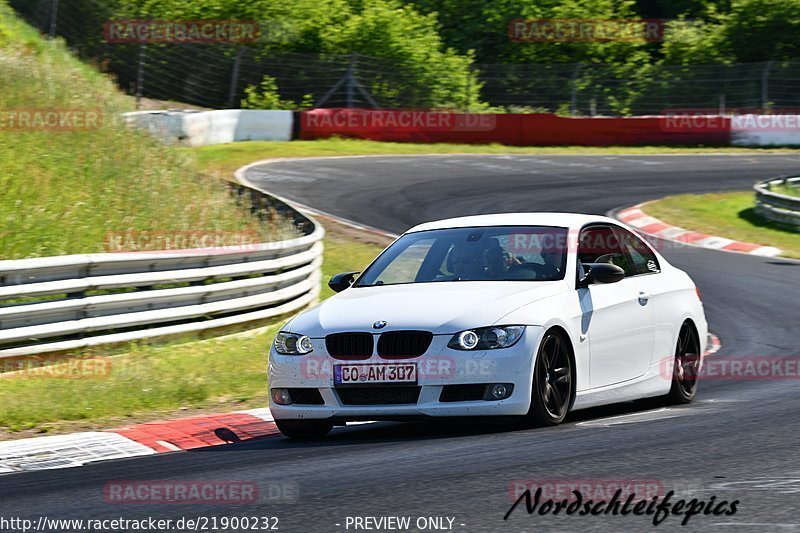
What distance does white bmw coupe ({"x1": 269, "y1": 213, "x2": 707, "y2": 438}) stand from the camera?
7508 mm

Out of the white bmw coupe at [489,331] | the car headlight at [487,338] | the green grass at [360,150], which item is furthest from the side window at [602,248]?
the green grass at [360,150]

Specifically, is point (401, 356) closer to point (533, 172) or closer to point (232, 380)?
point (232, 380)

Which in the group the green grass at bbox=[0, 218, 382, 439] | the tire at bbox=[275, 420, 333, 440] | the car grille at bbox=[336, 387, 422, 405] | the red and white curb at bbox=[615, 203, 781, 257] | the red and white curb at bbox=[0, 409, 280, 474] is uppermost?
the car grille at bbox=[336, 387, 422, 405]

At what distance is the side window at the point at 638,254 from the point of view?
9.38 meters

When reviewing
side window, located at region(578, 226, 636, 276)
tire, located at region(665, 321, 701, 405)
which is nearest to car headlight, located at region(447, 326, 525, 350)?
side window, located at region(578, 226, 636, 276)

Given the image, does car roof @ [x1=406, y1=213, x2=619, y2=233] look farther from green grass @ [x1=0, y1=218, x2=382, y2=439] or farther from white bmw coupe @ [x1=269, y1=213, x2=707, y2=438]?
green grass @ [x1=0, y1=218, x2=382, y2=439]

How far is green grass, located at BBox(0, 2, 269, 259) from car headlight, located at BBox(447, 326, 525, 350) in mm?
8207

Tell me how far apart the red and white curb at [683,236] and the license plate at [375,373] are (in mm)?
15285

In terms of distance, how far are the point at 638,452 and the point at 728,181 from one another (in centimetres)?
2416

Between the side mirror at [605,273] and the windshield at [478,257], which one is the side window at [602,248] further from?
the side mirror at [605,273]

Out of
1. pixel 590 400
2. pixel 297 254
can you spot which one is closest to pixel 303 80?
pixel 297 254

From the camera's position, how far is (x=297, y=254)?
A: 48.4 feet

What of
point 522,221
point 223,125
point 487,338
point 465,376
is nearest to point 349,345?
point 465,376

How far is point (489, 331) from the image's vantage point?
753 cm
